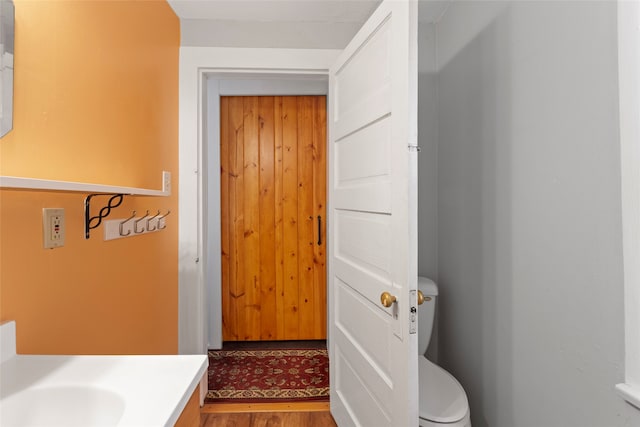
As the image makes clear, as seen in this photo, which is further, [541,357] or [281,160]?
[281,160]

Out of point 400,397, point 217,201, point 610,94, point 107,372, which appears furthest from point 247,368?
point 610,94

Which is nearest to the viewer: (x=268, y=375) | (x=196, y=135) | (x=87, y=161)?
(x=87, y=161)

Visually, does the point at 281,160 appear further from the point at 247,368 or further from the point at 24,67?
the point at 24,67

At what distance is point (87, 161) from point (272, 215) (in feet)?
5.68

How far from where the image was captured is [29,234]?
37.2 inches

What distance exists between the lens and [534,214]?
1.20 m

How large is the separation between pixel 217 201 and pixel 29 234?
1.85 m

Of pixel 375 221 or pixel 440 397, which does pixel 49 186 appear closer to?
pixel 375 221

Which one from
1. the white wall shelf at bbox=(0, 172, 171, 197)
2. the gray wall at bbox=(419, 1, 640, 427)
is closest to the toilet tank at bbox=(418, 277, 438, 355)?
the gray wall at bbox=(419, 1, 640, 427)

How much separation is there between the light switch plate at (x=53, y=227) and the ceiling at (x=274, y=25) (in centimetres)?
138

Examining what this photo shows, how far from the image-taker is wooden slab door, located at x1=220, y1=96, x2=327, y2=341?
2838mm

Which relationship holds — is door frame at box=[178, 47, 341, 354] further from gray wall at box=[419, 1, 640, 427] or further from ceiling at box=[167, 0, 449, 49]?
gray wall at box=[419, 1, 640, 427]

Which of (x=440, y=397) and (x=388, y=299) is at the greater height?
(x=388, y=299)

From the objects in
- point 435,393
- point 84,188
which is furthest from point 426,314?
point 84,188
